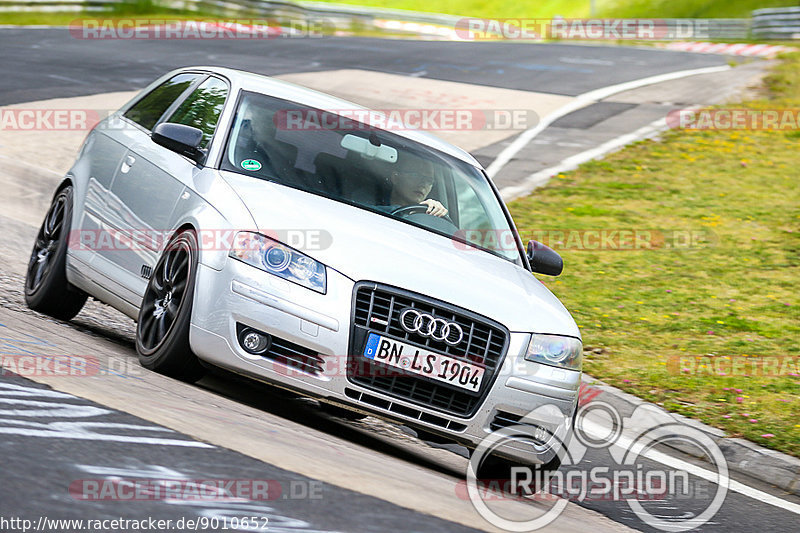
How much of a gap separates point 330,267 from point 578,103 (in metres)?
16.6

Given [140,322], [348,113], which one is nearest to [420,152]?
[348,113]

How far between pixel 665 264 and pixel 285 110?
6444 mm

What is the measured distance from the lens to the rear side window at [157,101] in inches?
280

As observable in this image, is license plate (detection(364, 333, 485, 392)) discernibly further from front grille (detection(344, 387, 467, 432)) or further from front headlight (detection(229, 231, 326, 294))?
front headlight (detection(229, 231, 326, 294))

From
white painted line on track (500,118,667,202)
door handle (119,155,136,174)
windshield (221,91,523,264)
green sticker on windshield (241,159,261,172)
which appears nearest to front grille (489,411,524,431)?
windshield (221,91,523,264)

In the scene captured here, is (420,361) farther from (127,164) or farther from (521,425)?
(127,164)

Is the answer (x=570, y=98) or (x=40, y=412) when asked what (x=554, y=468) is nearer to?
(x=40, y=412)

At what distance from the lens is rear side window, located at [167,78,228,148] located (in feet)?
21.1

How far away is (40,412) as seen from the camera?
4258 mm

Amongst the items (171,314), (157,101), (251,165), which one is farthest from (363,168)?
(157,101)

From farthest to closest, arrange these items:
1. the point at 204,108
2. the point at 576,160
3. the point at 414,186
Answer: the point at 576,160, the point at 204,108, the point at 414,186

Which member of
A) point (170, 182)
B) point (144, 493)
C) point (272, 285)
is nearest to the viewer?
point (144, 493)

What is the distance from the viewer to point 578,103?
2111 cm

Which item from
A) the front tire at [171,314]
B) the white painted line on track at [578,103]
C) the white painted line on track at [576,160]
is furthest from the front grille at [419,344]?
the white painted line on track at [578,103]
